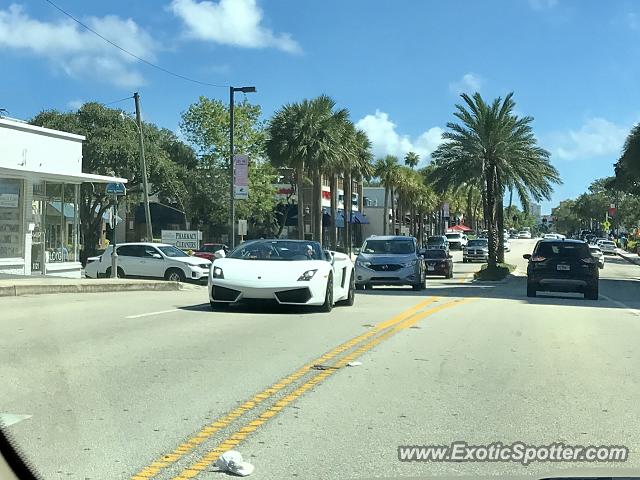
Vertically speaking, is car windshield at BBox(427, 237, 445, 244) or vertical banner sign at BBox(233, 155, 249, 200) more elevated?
vertical banner sign at BBox(233, 155, 249, 200)

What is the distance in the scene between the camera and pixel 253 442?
5.46 m

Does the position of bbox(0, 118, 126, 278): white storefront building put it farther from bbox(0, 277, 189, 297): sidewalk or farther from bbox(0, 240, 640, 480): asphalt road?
bbox(0, 240, 640, 480): asphalt road

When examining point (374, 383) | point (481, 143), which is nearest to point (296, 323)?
point (374, 383)

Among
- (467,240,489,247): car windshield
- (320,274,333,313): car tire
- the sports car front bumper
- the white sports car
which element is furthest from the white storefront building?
(467,240,489,247): car windshield

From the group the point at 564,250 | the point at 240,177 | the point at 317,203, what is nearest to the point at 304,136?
the point at 317,203

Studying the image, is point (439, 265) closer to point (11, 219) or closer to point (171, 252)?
Result: point (171, 252)

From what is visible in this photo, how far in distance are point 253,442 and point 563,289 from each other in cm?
1676

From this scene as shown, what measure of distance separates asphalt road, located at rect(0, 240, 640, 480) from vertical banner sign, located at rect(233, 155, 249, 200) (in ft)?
58.3

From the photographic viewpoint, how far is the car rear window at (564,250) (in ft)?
66.6

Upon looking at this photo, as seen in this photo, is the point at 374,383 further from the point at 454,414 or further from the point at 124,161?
the point at 124,161

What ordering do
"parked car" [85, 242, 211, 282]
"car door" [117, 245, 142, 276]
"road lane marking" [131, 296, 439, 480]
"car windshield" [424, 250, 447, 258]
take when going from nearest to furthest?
"road lane marking" [131, 296, 439, 480]
"parked car" [85, 242, 211, 282]
"car door" [117, 245, 142, 276]
"car windshield" [424, 250, 447, 258]

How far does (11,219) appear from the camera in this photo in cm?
2230

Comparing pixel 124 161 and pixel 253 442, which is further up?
pixel 124 161

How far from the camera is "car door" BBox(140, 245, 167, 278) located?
2469 centimetres
